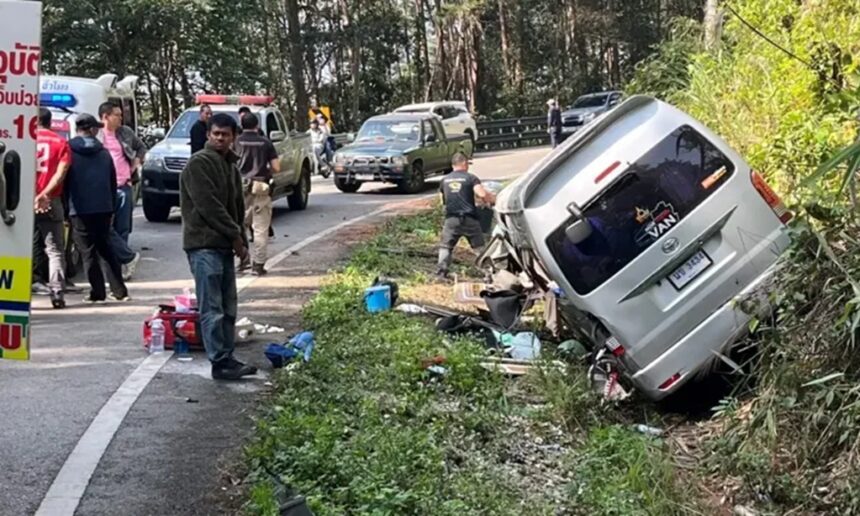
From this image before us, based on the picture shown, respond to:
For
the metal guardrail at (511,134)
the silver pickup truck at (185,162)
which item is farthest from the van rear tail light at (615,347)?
the metal guardrail at (511,134)

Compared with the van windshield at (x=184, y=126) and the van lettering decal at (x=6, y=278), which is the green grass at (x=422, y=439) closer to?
the van lettering decal at (x=6, y=278)

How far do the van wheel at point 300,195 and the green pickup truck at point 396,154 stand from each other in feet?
10.6

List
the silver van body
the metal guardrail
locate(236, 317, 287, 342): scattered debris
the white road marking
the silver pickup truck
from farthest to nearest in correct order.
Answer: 1. the metal guardrail
2. the silver pickup truck
3. locate(236, 317, 287, 342): scattered debris
4. the silver van body
5. the white road marking

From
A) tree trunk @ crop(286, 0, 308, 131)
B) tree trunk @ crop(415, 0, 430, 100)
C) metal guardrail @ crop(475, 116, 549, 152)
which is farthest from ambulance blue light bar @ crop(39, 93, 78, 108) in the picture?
tree trunk @ crop(415, 0, 430, 100)

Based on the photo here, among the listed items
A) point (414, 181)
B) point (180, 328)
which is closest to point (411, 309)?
point (180, 328)

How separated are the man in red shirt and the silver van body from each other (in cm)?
494

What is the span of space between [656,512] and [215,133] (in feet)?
13.3

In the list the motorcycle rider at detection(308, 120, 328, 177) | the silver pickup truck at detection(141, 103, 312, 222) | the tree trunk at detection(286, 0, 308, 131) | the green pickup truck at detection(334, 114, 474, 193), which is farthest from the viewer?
the tree trunk at detection(286, 0, 308, 131)

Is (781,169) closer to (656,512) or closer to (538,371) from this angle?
(538,371)

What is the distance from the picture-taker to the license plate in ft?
23.6

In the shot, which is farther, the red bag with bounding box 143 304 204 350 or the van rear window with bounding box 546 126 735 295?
the red bag with bounding box 143 304 204 350

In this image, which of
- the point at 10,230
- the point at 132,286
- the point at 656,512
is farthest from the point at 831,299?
the point at 132,286

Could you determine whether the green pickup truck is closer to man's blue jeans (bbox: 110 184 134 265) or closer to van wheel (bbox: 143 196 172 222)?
van wheel (bbox: 143 196 172 222)

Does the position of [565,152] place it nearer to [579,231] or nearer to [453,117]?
[579,231]
